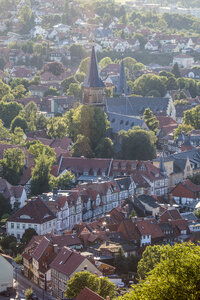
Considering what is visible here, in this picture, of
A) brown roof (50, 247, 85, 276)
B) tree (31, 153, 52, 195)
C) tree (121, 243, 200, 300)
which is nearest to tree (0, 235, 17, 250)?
brown roof (50, 247, 85, 276)

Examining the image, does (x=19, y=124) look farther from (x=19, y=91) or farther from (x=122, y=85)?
(x=19, y=91)

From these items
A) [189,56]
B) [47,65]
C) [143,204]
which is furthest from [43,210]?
[189,56]

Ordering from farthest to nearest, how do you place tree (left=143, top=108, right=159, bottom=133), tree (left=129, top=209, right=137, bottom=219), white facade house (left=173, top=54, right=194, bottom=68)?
1. white facade house (left=173, top=54, right=194, bottom=68)
2. tree (left=143, top=108, right=159, bottom=133)
3. tree (left=129, top=209, right=137, bottom=219)

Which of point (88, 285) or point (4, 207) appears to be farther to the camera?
point (4, 207)

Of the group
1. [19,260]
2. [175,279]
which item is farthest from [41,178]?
[175,279]

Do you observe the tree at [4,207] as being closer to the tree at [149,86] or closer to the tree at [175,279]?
the tree at [175,279]

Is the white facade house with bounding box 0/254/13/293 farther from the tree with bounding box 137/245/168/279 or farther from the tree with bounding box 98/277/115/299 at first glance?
the tree with bounding box 137/245/168/279
